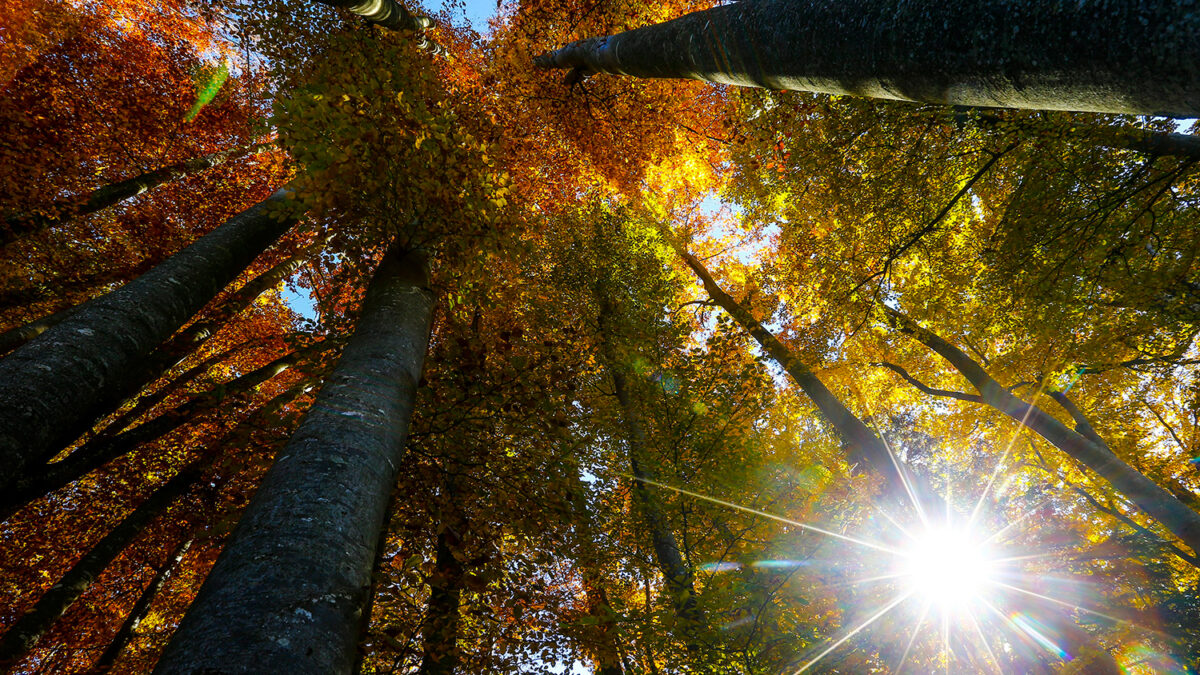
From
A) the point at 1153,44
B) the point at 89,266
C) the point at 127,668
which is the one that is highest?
the point at 89,266

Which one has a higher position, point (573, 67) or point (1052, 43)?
point (573, 67)

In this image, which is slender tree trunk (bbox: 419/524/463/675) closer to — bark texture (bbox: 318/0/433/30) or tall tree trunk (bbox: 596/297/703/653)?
tall tree trunk (bbox: 596/297/703/653)

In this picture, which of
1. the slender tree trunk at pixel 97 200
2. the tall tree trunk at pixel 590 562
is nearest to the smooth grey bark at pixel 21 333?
the slender tree trunk at pixel 97 200

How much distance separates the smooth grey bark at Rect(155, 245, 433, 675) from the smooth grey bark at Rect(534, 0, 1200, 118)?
316cm

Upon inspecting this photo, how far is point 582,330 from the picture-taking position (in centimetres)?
991

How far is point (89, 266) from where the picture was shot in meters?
8.46

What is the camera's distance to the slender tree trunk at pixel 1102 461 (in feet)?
17.6

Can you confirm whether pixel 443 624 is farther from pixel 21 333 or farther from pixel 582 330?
pixel 21 333

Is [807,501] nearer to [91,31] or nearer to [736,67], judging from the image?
[736,67]

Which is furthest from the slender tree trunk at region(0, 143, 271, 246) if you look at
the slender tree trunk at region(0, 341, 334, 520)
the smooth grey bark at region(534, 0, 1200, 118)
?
the smooth grey bark at region(534, 0, 1200, 118)

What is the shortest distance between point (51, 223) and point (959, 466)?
2501 cm

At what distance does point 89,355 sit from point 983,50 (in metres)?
5.39

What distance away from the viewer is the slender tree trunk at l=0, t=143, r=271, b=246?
6.69m

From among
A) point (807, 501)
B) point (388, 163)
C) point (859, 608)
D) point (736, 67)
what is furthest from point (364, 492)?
point (807, 501)
